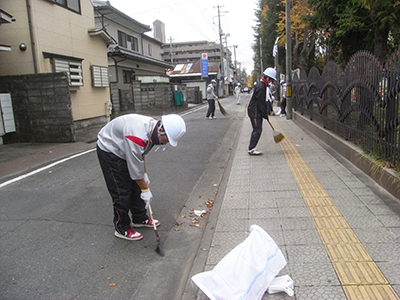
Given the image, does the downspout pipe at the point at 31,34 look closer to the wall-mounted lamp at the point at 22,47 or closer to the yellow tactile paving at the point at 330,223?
the wall-mounted lamp at the point at 22,47

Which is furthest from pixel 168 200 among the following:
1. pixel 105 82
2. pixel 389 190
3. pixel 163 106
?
pixel 163 106

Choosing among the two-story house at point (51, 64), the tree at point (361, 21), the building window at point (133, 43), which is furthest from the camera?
the building window at point (133, 43)

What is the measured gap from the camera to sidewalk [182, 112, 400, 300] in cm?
271

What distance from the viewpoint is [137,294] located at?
2.82 meters

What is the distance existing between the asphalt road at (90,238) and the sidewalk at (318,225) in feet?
1.08

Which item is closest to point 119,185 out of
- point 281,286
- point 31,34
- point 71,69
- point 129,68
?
point 281,286


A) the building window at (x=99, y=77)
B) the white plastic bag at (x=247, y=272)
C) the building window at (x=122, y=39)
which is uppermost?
the building window at (x=122, y=39)

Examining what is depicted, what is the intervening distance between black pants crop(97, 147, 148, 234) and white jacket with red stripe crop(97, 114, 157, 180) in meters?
0.09

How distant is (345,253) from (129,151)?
2.30 metres

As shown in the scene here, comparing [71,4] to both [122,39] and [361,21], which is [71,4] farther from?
[122,39]

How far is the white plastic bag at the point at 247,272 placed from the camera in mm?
2494

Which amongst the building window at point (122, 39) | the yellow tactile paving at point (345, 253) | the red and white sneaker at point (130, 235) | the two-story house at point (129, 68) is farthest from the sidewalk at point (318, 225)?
the building window at point (122, 39)

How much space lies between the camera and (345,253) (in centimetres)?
312

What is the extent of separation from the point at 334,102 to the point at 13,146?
9071 millimetres
